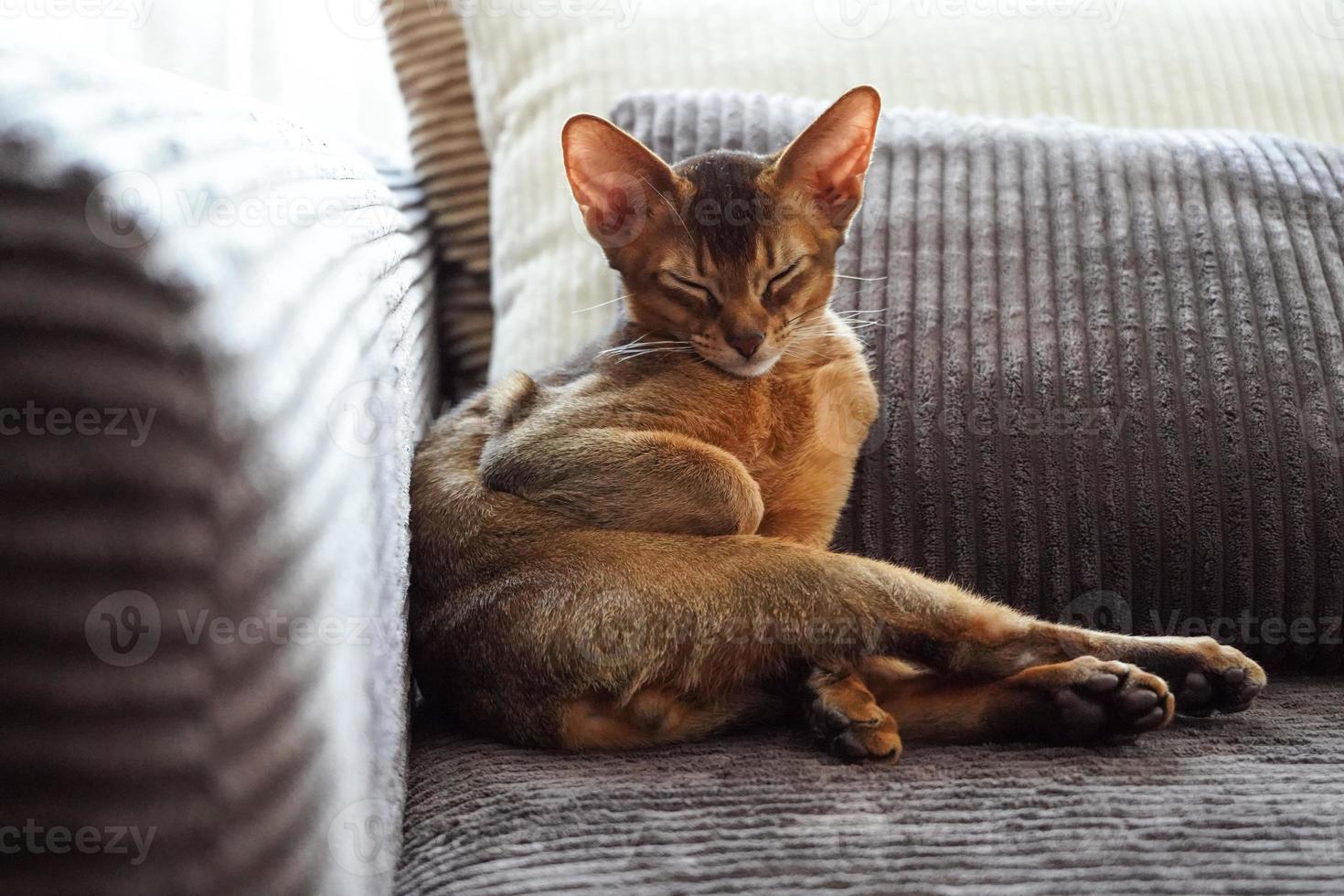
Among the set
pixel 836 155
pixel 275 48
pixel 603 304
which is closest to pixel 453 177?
pixel 603 304

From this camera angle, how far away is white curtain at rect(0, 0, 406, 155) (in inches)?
77.2

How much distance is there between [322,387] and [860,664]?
56 centimetres

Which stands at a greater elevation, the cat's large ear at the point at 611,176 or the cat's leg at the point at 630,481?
the cat's large ear at the point at 611,176

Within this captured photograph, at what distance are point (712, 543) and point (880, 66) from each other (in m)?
0.89

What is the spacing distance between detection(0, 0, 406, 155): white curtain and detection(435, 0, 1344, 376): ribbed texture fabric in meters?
0.38

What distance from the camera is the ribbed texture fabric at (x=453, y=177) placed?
1.76 meters

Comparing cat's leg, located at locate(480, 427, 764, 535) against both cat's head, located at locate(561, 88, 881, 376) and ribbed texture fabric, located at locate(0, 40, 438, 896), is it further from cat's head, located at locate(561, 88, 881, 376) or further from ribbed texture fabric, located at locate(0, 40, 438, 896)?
ribbed texture fabric, located at locate(0, 40, 438, 896)

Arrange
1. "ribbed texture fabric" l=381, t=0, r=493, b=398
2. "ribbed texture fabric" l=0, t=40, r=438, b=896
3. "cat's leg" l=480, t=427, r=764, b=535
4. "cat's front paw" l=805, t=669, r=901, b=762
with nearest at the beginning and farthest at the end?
1. "ribbed texture fabric" l=0, t=40, r=438, b=896
2. "cat's front paw" l=805, t=669, r=901, b=762
3. "cat's leg" l=480, t=427, r=764, b=535
4. "ribbed texture fabric" l=381, t=0, r=493, b=398

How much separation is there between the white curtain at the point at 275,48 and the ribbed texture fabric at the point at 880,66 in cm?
38

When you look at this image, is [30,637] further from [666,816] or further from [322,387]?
[666,816]

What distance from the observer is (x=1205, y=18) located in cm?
172

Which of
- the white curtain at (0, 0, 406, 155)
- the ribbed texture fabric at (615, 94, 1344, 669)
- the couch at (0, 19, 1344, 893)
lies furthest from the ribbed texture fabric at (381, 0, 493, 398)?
the couch at (0, 19, 1344, 893)

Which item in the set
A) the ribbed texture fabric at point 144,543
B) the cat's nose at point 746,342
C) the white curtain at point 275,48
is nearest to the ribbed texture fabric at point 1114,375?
the cat's nose at point 746,342

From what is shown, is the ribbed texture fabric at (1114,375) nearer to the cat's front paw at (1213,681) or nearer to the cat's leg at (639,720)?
the cat's front paw at (1213,681)
